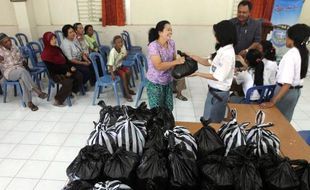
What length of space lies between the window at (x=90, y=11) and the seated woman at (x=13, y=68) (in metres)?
2.12

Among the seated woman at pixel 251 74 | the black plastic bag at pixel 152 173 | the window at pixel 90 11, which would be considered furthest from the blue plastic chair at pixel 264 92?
the window at pixel 90 11

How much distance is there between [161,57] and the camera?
8.38ft

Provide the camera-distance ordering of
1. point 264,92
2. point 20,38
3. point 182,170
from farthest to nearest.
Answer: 1. point 20,38
2. point 264,92
3. point 182,170

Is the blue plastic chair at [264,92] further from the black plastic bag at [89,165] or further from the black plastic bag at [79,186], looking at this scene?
the black plastic bag at [79,186]

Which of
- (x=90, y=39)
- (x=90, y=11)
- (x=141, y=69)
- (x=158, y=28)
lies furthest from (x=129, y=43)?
(x=158, y=28)

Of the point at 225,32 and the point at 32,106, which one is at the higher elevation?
the point at 225,32

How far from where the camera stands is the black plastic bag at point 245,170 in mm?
Answer: 1200

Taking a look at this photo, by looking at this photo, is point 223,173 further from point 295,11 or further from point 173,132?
point 295,11

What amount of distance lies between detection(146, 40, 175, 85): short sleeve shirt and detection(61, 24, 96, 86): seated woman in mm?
2249

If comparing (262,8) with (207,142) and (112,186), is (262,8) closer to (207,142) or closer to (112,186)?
(207,142)

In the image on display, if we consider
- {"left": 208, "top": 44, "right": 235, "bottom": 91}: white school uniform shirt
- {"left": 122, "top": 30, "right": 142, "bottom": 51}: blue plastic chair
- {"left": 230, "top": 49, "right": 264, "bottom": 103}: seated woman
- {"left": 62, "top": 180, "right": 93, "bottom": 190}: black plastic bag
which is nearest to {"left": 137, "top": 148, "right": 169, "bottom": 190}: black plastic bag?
{"left": 62, "top": 180, "right": 93, "bottom": 190}: black plastic bag

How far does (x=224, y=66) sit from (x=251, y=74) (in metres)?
0.87

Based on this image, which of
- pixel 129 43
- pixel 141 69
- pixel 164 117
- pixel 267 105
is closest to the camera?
pixel 164 117

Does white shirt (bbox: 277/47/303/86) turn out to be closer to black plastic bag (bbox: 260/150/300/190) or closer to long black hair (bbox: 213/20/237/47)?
long black hair (bbox: 213/20/237/47)
